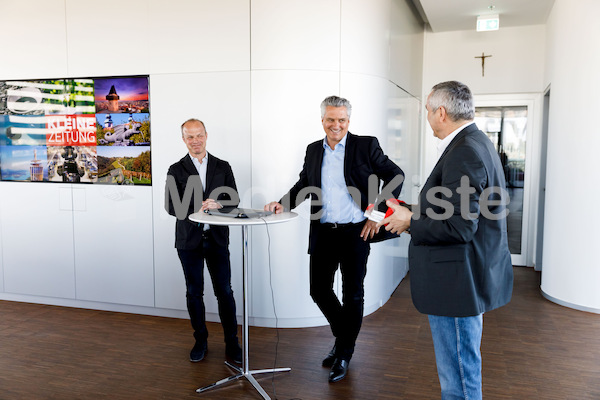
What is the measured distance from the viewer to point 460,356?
2076mm

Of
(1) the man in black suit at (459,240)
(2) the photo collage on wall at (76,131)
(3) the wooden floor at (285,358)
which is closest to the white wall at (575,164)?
(3) the wooden floor at (285,358)

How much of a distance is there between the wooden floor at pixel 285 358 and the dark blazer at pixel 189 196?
0.90m

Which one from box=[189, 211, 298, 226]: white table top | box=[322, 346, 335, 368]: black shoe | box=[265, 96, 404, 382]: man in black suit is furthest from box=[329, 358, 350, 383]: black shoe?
box=[189, 211, 298, 226]: white table top

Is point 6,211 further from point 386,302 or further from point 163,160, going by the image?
point 386,302

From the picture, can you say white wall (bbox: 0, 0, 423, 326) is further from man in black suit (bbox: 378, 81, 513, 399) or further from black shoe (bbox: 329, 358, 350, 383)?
man in black suit (bbox: 378, 81, 513, 399)

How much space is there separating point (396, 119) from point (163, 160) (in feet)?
7.69

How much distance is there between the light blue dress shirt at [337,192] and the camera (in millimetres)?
3168

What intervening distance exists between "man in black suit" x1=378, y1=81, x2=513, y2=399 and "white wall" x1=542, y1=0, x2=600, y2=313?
3.05 m

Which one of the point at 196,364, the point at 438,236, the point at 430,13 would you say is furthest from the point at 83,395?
the point at 430,13

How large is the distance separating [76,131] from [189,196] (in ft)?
6.19

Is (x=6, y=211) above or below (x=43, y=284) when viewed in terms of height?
above

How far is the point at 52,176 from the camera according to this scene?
4.66 meters

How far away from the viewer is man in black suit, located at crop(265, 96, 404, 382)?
10.2 ft

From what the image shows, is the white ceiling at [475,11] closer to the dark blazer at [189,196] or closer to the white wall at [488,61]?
the white wall at [488,61]
